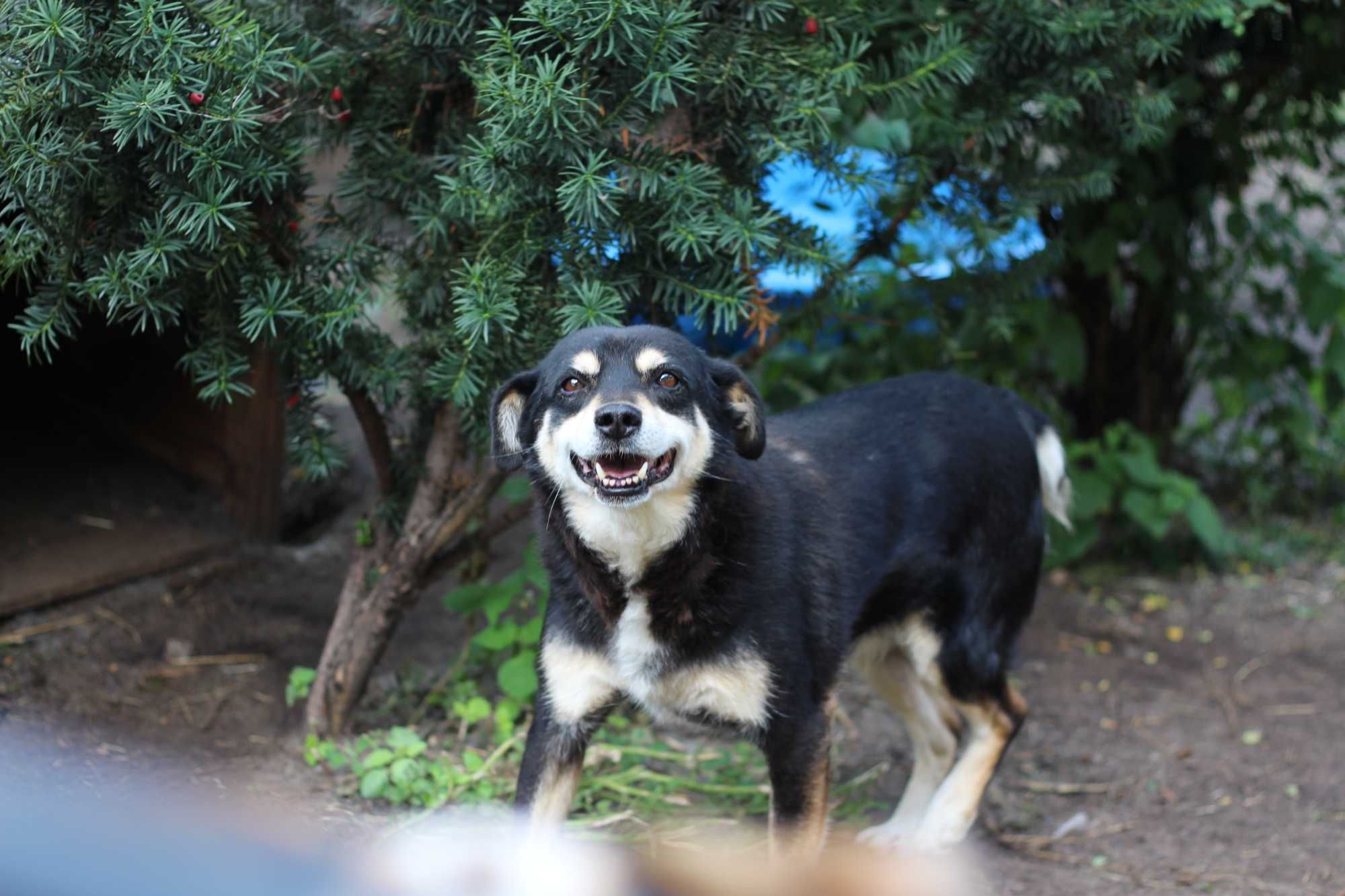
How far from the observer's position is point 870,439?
3.71 m

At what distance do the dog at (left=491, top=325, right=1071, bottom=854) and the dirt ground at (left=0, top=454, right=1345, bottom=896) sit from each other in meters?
0.64

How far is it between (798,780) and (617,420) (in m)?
1.07

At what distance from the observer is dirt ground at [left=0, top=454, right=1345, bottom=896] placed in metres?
3.81

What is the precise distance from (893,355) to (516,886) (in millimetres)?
4299

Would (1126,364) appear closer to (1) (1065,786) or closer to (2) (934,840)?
(1) (1065,786)

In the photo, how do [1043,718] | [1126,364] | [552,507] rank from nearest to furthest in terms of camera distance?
1. [552,507]
2. [1043,718]
3. [1126,364]

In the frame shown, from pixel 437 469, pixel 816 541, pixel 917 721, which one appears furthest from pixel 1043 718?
pixel 437 469

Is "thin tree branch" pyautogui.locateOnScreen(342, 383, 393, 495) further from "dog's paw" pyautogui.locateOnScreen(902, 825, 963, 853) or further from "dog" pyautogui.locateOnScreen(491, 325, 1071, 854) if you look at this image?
"dog's paw" pyautogui.locateOnScreen(902, 825, 963, 853)

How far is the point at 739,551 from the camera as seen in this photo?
314 centimetres

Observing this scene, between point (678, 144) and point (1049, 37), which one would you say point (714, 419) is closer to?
point (678, 144)

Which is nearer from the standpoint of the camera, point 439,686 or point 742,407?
point 742,407

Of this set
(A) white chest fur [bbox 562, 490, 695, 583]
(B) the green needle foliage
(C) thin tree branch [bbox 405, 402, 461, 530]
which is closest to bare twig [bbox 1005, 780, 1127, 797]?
(B) the green needle foliage

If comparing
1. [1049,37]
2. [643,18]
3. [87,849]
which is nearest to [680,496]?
[643,18]

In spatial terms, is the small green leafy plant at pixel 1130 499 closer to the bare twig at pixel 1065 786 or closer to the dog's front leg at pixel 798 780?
the bare twig at pixel 1065 786
